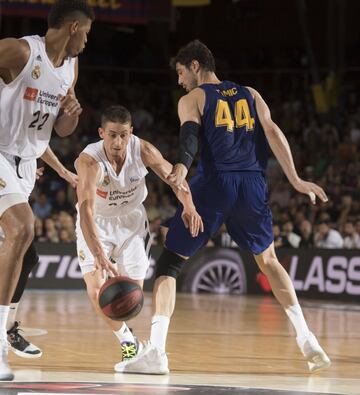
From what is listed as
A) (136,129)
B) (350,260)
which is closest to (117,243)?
(350,260)

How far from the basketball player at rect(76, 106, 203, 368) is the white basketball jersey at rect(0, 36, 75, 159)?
54 centimetres

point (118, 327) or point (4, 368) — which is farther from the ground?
point (118, 327)

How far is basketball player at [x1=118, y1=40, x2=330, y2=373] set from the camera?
713 cm

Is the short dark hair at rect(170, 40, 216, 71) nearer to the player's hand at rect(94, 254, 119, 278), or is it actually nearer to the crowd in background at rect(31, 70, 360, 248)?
the player's hand at rect(94, 254, 119, 278)

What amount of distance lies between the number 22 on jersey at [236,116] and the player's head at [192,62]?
283 millimetres

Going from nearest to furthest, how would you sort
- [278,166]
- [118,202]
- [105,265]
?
[105,265]
[118,202]
[278,166]

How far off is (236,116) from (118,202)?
1047 millimetres

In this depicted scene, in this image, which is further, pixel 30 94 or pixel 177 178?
pixel 177 178

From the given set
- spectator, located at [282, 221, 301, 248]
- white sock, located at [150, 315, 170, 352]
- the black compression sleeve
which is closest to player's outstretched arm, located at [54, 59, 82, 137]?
the black compression sleeve

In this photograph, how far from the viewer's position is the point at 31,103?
21.1ft

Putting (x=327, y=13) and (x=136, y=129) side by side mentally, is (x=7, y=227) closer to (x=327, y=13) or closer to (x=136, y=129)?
(x=136, y=129)

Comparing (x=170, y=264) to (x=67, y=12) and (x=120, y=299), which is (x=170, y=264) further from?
(x=67, y=12)

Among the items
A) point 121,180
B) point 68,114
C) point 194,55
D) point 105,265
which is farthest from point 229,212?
point 68,114

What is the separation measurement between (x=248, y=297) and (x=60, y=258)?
130 inches
